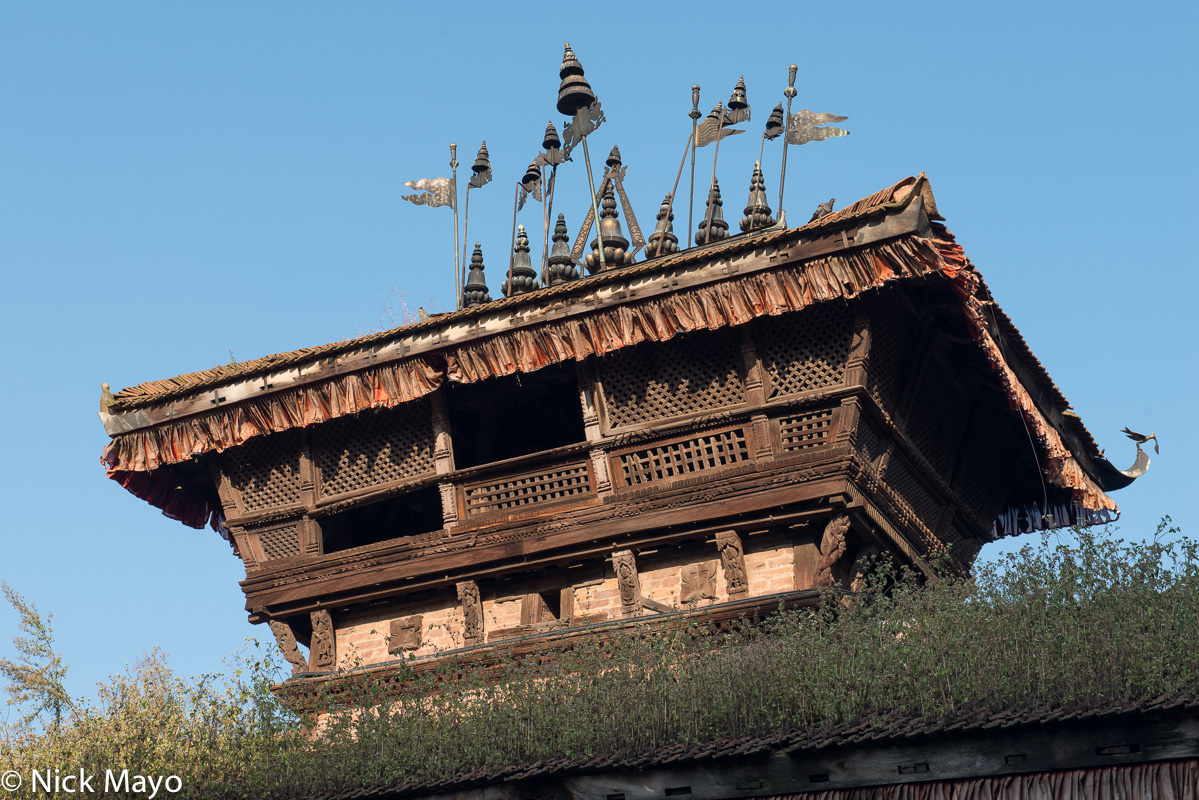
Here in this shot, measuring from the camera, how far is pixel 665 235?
14547 mm

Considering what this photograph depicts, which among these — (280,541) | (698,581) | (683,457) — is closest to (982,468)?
(683,457)

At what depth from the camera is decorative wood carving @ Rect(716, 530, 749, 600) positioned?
12.1 meters

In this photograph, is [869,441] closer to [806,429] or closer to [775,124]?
[806,429]

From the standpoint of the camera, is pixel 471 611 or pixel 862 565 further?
pixel 471 611

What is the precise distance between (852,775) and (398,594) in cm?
605

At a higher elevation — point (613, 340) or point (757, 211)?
point (757, 211)

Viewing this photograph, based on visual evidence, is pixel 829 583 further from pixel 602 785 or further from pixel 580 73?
pixel 580 73

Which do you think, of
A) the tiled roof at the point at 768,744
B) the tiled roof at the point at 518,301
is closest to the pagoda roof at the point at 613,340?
the tiled roof at the point at 518,301

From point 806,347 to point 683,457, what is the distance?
1394 mm

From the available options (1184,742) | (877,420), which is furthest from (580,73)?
(1184,742)

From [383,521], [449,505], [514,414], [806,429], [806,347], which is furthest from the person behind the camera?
[383,521]

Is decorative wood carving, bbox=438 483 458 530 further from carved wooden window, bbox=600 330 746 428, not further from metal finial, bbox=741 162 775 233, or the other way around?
metal finial, bbox=741 162 775 233

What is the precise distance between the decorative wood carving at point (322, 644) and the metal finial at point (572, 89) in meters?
5.65

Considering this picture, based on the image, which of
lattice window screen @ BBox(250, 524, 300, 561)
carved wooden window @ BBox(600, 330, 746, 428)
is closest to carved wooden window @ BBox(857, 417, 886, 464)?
carved wooden window @ BBox(600, 330, 746, 428)
